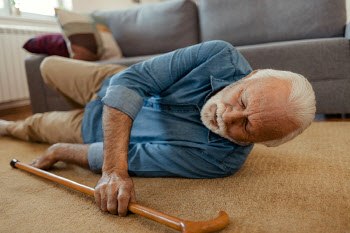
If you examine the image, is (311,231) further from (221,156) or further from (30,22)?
(30,22)

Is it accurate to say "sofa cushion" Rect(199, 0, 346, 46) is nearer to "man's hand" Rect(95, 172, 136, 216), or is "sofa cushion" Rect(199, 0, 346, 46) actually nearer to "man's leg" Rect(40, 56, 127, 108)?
"man's leg" Rect(40, 56, 127, 108)

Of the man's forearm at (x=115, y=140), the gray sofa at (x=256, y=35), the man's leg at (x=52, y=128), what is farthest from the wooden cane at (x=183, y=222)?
the gray sofa at (x=256, y=35)

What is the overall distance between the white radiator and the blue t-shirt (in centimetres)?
202

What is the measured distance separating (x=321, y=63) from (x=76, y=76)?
1545 millimetres

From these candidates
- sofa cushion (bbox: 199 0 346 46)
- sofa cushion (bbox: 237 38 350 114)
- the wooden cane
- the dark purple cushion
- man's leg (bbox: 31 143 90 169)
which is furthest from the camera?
the dark purple cushion

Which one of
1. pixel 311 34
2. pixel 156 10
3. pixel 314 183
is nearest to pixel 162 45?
pixel 156 10

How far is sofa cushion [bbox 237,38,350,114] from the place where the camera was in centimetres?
181

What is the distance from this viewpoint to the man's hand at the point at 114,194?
2.47ft

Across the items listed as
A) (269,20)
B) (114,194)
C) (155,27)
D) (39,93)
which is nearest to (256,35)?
(269,20)

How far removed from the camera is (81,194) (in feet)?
3.02

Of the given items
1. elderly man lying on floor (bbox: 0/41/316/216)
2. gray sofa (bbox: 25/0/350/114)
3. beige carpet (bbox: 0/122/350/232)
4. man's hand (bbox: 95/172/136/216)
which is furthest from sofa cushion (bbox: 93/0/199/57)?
man's hand (bbox: 95/172/136/216)

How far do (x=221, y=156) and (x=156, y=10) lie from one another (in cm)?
181

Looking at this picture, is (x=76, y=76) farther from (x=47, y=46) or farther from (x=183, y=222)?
(x=183, y=222)

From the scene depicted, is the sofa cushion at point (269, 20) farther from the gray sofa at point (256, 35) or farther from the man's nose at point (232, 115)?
the man's nose at point (232, 115)
